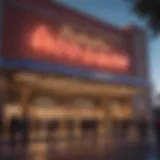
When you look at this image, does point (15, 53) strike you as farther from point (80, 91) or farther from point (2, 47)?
point (80, 91)

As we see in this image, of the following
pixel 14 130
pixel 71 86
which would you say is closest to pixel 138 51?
pixel 71 86

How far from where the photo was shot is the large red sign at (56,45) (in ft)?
80.2

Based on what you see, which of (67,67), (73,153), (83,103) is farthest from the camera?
(83,103)

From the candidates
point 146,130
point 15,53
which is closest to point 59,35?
point 15,53

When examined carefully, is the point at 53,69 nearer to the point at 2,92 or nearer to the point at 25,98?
the point at 2,92

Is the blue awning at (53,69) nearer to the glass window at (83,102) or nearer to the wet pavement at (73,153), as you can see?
the glass window at (83,102)

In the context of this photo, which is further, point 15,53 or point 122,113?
point 122,113

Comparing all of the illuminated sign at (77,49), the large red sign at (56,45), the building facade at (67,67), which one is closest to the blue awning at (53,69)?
the building facade at (67,67)

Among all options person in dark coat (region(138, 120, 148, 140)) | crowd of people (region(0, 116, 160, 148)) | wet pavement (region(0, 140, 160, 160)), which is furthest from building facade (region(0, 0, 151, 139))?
wet pavement (region(0, 140, 160, 160))

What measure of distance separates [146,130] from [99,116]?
1065cm

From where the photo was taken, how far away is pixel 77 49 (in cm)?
2978

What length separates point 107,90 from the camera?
1192 inches

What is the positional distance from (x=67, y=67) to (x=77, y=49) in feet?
16.9

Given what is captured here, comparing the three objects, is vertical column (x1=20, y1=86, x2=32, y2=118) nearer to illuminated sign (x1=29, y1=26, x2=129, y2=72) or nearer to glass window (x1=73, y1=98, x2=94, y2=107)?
illuminated sign (x1=29, y1=26, x2=129, y2=72)
